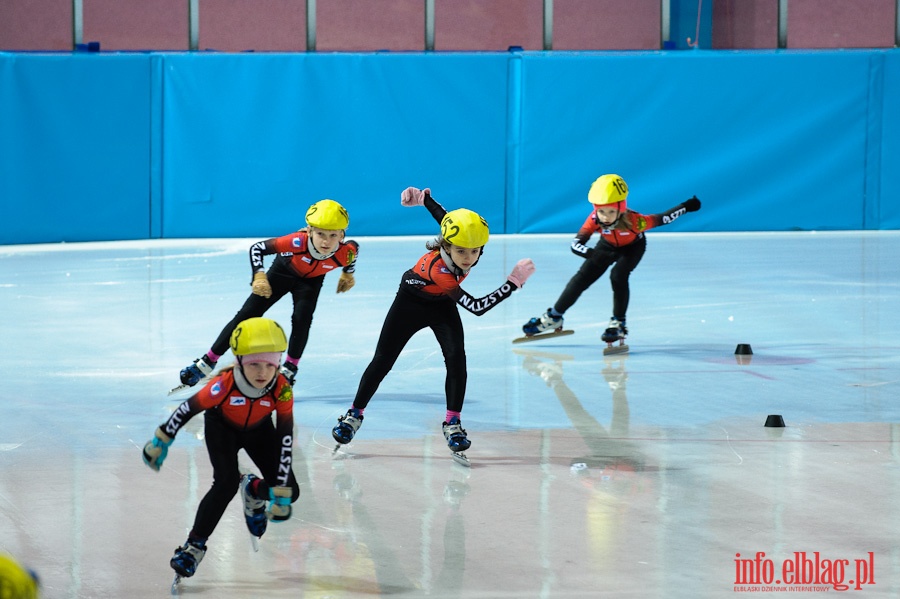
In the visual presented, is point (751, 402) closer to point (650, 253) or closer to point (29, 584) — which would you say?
point (29, 584)

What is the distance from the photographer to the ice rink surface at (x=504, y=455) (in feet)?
15.5

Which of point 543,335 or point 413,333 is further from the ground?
point 413,333

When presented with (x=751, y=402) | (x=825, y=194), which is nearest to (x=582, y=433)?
(x=751, y=402)

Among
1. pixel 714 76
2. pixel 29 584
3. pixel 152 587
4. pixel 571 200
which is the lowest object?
pixel 152 587

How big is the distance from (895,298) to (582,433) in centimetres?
614

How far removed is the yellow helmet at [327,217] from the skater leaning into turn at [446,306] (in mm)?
846

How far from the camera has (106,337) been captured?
9773mm

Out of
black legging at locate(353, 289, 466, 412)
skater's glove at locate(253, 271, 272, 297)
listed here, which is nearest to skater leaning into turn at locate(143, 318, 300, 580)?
black legging at locate(353, 289, 466, 412)

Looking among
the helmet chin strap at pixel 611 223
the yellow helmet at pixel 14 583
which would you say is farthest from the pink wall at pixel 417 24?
the yellow helmet at pixel 14 583

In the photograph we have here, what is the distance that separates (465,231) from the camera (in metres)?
6.30

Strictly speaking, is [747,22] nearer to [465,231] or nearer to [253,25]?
[253,25]

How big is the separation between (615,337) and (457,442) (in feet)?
11.1

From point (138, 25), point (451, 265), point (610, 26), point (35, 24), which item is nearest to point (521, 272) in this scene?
point (451, 265)

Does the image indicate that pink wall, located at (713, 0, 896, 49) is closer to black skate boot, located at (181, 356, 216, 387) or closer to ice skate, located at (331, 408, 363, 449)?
black skate boot, located at (181, 356, 216, 387)
